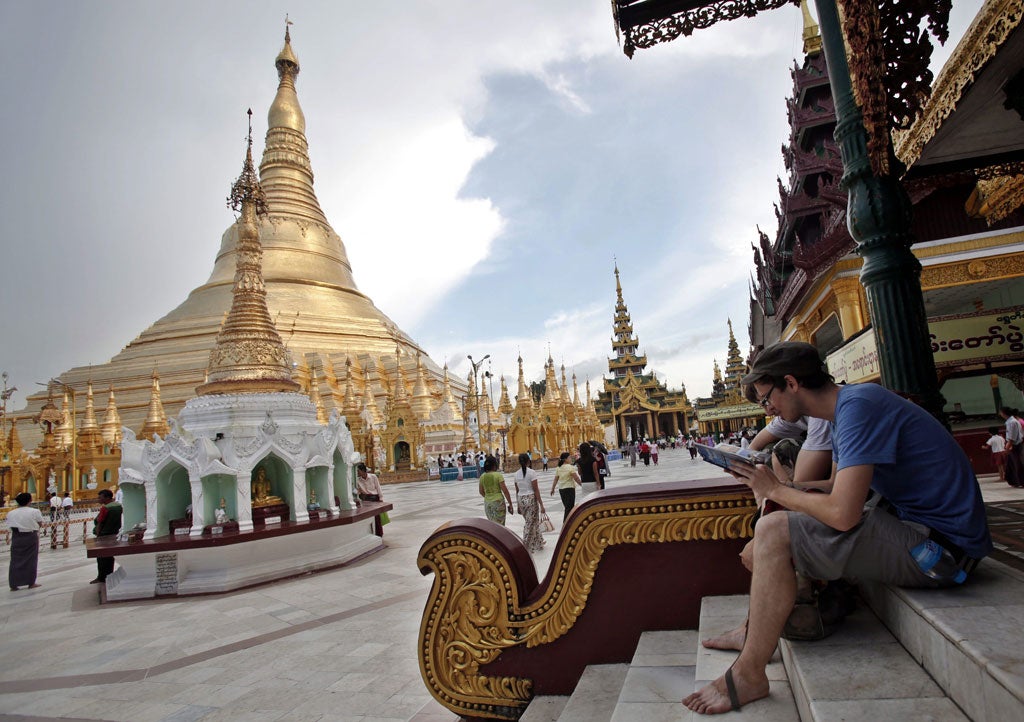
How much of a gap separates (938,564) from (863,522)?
21 cm

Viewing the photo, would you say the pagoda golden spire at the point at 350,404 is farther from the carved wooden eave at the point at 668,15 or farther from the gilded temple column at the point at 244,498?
the carved wooden eave at the point at 668,15

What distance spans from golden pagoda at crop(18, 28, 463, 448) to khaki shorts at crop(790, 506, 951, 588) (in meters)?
29.0

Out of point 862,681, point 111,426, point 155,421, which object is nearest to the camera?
point 862,681

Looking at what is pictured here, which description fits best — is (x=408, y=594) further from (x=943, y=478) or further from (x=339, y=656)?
(x=943, y=478)

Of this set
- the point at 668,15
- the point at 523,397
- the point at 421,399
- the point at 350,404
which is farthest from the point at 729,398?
the point at 668,15

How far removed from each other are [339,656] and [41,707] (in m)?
1.71

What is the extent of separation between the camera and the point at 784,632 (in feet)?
5.67

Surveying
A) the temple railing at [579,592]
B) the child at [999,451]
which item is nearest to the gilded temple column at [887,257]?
the temple railing at [579,592]

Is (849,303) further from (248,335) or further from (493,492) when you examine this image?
(248,335)

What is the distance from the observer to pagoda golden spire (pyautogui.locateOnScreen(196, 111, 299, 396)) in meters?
8.91

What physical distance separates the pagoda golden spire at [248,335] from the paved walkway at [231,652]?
3235mm

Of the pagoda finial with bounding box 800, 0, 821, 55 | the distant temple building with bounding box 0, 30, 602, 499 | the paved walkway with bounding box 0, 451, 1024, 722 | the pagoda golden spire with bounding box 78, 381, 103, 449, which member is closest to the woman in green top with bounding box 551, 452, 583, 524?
the paved walkway with bounding box 0, 451, 1024, 722

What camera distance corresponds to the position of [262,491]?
7.99 meters

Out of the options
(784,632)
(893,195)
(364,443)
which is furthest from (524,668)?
(364,443)
